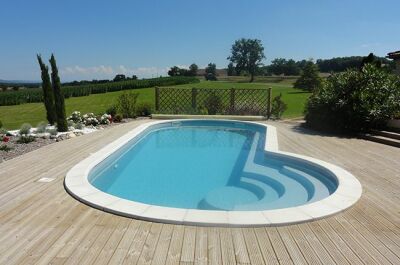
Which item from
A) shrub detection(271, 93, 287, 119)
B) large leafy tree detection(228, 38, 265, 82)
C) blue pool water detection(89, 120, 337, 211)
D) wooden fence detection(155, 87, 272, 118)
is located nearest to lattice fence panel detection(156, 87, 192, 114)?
wooden fence detection(155, 87, 272, 118)

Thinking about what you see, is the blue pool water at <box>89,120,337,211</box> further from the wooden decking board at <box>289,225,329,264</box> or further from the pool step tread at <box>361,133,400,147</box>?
the pool step tread at <box>361,133,400,147</box>

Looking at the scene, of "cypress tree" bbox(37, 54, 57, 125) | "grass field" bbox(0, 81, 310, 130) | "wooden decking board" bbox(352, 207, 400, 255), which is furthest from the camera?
"grass field" bbox(0, 81, 310, 130)

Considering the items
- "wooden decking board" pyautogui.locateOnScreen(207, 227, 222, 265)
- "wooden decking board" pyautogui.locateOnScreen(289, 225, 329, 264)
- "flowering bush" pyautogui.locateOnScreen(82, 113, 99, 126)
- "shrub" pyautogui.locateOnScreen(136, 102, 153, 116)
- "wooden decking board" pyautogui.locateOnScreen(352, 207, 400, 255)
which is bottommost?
"wooden decking board" pyautogui.locateOnScreen(352, 207, 400, 255)

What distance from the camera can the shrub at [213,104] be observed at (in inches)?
630

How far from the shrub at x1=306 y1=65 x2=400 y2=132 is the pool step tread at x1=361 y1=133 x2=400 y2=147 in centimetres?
57

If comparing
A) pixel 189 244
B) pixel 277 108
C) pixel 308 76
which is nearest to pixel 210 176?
pixel 189 244

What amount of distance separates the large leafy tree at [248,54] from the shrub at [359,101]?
70070mm

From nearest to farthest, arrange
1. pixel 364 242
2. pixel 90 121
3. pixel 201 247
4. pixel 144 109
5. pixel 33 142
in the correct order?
pixel 201 247
pixel 364 242
pixel 33 142
pixel 90 121
pixel 144 109

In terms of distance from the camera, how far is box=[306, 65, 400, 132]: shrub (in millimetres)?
10141

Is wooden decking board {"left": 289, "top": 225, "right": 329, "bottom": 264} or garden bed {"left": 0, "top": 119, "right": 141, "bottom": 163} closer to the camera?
wooden decking board {"left": 289, "top": 225, "right": 329, "bottom": 264}

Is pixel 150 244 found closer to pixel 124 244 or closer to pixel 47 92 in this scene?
pixel 124 244

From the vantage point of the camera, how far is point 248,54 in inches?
3182

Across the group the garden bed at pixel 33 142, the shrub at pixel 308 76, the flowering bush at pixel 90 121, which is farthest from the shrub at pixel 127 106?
the shrub at pixel 308 76

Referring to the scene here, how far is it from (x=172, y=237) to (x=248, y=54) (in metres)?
81.0
